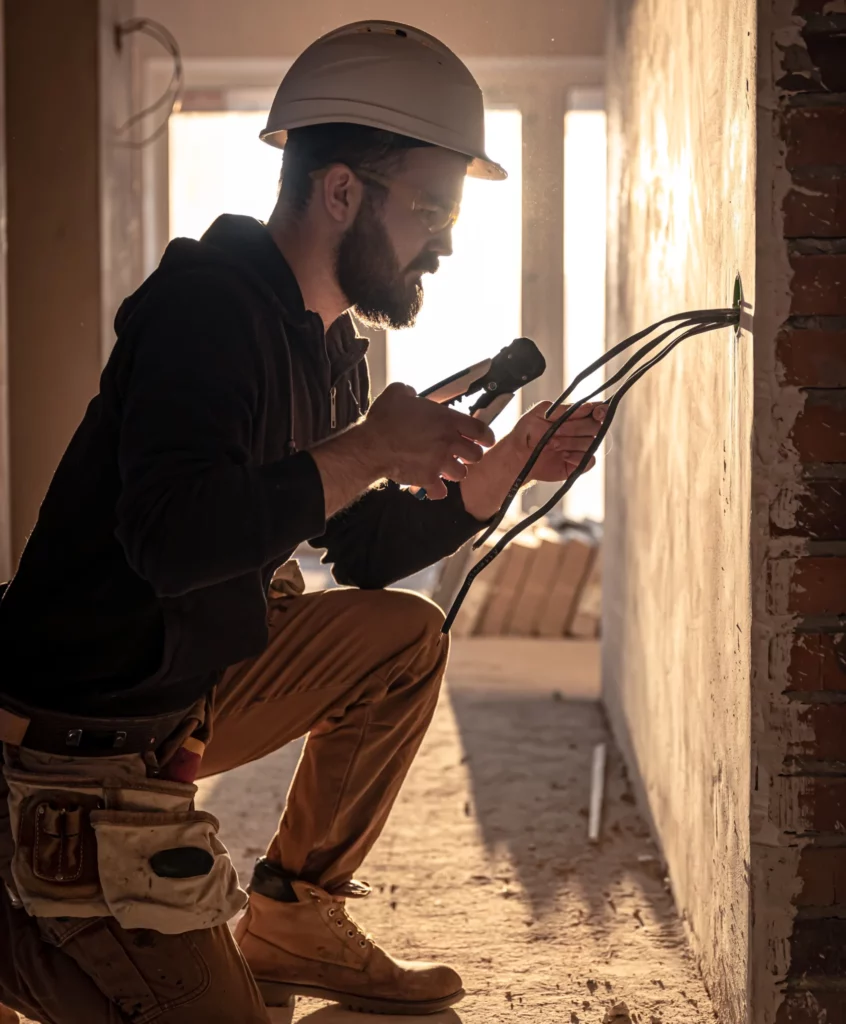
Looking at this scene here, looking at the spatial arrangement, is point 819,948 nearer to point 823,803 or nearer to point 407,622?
point 823,803

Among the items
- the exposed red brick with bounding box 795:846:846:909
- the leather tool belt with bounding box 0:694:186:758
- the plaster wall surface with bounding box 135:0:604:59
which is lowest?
the exposed red brick with bounding box 795:846:846:909

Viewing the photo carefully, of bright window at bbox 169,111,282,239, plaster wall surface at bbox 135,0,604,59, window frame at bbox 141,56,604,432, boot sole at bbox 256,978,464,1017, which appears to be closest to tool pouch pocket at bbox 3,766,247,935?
boot sole at bbox 256,978,464,1017

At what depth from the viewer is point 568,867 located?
8.32ft

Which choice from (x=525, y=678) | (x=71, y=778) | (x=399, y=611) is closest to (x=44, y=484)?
(x=525, y=678)

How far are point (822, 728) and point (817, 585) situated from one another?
0.56 feet

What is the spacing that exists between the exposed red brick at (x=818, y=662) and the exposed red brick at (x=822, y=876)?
0.20 metres

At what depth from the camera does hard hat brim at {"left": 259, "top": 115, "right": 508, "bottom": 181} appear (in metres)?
1.77

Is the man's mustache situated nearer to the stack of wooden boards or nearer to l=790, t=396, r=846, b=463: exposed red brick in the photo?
l=790, t=396, r=846, b=463: exposed red brick

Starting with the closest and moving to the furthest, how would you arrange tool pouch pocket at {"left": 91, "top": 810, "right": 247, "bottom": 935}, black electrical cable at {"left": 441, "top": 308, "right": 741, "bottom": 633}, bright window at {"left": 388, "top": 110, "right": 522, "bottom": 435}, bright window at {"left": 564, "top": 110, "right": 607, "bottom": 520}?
tool pouch pocket at {"left": 91, "top": 810, "right": 247, "bottom": 935}, black electrical cable at {"left": 441, "top": 308, "right": 741, "bottom": 633}, bright window at {"left": 388, "top": 110, "right": 522, "bottom": 435}, bright window at {"left": 564, "top": 110, "right": 607, "bottom": 520}

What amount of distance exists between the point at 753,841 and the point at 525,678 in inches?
112

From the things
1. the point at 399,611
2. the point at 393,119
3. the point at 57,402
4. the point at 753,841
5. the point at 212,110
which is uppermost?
the point at 212,110

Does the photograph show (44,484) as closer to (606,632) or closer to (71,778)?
(606,632)

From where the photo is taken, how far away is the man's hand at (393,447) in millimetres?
1514

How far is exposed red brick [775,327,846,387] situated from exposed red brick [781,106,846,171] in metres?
0.19
